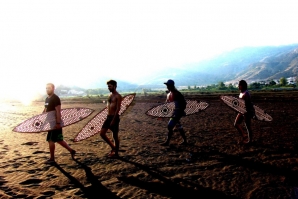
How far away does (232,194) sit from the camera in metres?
4.89

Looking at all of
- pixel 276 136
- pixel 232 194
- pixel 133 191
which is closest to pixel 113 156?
pixel 133 191

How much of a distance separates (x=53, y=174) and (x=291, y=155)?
247 inches

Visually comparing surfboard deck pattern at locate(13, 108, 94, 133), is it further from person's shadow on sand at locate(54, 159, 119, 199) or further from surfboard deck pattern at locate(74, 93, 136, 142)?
person's shadow on sand at locate(54, 159, 119, 199)

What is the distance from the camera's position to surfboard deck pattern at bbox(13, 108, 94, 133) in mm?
6914

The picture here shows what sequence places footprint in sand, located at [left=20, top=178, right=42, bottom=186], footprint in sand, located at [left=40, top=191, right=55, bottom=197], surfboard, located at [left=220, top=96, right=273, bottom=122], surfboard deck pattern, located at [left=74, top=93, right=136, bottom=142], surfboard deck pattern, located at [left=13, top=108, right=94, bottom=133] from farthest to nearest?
1. surfboard, located at [left=220, top=96, right=273, bottom=122]
2. surfboard deck pattern, located at [left=74, top=93, right=136, bottom=142]
3. surfboard deck pattern, located at [left=13, top=108, right=94, bottom=133]
4. footprint in sand, located at [left=20, top=178, right=42, bottom=186]
5. footprint in sand, located at [left=40, top=191, right=55, bottom=197]

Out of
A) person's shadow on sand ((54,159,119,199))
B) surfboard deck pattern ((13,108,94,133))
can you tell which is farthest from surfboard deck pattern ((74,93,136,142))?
person's shadow on sand ((54,159,119,199))

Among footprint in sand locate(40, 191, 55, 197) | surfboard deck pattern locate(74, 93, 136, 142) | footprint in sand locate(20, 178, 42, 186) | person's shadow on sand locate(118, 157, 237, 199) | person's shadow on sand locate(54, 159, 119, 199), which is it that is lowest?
person's shadow on sand locate(118, 157, 237, 199)

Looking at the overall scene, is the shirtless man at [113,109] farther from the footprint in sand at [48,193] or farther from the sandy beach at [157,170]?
the footprint in sand at [48,193]

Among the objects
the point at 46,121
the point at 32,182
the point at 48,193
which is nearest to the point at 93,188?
the point at 48,193

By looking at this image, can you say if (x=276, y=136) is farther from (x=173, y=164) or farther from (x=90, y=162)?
(x=90, y=162)

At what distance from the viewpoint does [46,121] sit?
714 cm

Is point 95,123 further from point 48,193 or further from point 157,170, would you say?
point 48,193

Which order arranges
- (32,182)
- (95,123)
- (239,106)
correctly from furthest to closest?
(239,106) < (95,123) < (32,182)

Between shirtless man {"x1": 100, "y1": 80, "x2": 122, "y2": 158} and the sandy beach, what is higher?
shirtless man {"x1": 100, "y1": 80, "x2": 122, "y2": 158}
